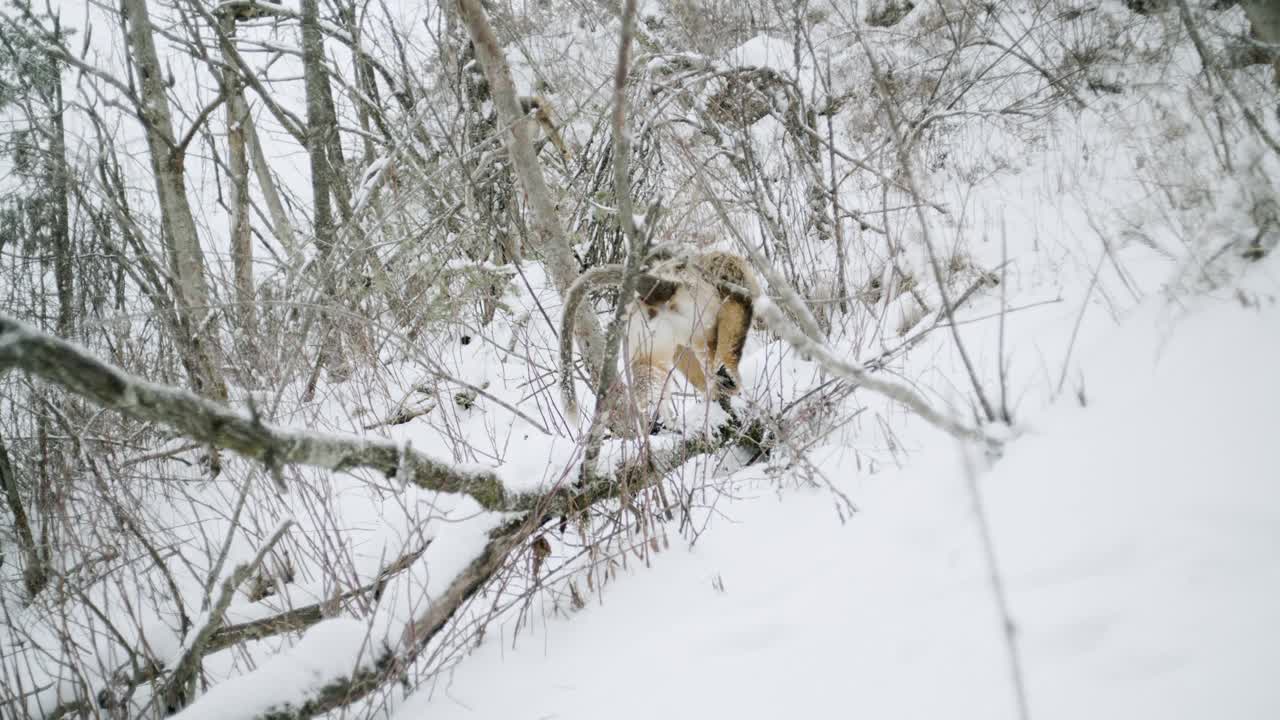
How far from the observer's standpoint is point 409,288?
13.5ft

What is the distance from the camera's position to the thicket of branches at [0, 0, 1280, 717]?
4.03 ft

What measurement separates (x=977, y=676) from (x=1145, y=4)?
18.0ft

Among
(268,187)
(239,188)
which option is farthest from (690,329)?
(268,187)

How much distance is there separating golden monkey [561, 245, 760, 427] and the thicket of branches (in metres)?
0.13

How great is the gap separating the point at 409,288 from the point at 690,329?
9.60 feet

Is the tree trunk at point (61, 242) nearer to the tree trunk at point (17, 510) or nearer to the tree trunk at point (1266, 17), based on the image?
the tree trunk at point (17, 510)

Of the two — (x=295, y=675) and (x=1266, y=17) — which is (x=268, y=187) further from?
(x=1266, y=17)

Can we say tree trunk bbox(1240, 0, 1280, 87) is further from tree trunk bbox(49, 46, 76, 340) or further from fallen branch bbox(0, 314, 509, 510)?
tree trunk bbox(49, 46, 76, 340)

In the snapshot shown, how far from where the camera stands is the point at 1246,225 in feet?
4.16

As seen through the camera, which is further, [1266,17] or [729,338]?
[729,338]

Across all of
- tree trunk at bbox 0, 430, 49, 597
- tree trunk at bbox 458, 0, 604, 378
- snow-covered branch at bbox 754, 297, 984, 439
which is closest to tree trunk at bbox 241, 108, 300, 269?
tree trunk at bbox 0, 430, 49, 597

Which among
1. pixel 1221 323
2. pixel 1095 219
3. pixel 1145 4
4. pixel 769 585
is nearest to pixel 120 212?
pixel 769 585

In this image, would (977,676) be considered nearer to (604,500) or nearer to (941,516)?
(941,516)

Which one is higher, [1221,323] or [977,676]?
[1221,323]
